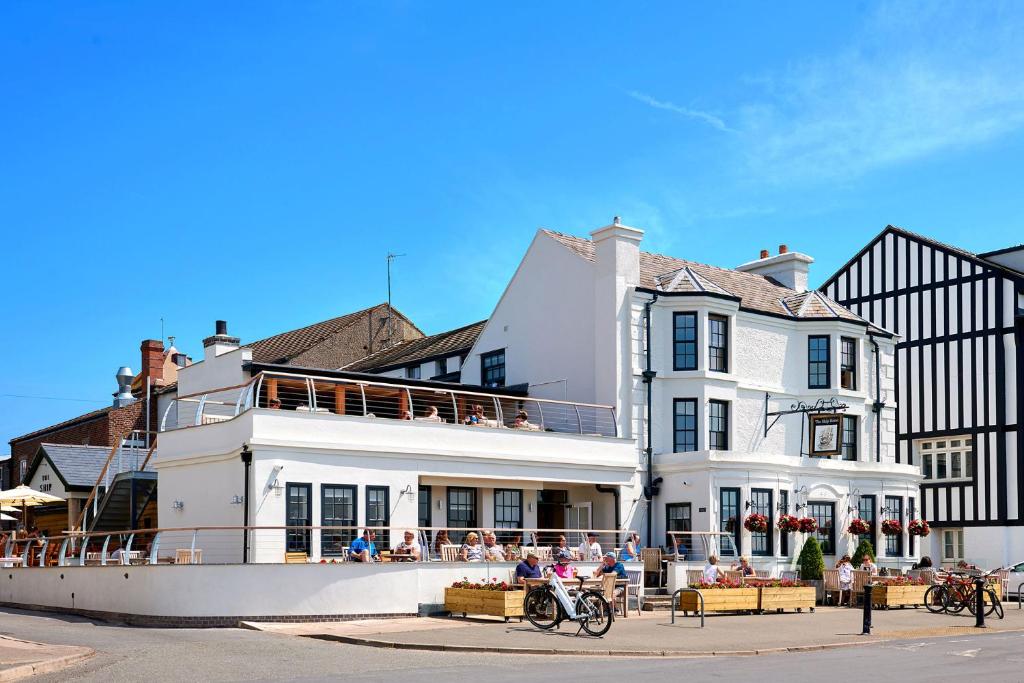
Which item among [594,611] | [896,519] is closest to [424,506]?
[594,611]

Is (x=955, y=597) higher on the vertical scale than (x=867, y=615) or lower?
lower

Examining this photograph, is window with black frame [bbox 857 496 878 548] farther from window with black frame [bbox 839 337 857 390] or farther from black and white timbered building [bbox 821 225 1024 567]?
black and white timbered building [bbox 821 225 1024 567]

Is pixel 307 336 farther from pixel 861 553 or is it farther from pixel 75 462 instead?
pixel 861 553

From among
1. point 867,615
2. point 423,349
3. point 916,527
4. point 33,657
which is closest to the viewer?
point 33,657

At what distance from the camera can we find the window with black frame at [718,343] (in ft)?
112

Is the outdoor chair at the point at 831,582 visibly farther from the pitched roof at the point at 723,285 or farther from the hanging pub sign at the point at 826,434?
the pitched roof at the point at 723,285

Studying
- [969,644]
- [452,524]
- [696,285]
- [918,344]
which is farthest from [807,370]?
[969,644]

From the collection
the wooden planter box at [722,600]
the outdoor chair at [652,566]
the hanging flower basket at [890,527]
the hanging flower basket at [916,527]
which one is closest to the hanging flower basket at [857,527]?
the hanging flower basket at [890,527]

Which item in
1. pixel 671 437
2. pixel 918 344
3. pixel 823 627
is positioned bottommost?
pixel 823 627

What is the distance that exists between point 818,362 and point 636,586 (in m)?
12.7

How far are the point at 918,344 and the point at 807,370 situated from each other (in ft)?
31.0

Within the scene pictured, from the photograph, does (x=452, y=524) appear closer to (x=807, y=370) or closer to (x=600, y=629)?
(x=600, y=629)

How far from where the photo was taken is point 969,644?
2009cm

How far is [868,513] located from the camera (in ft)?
119
